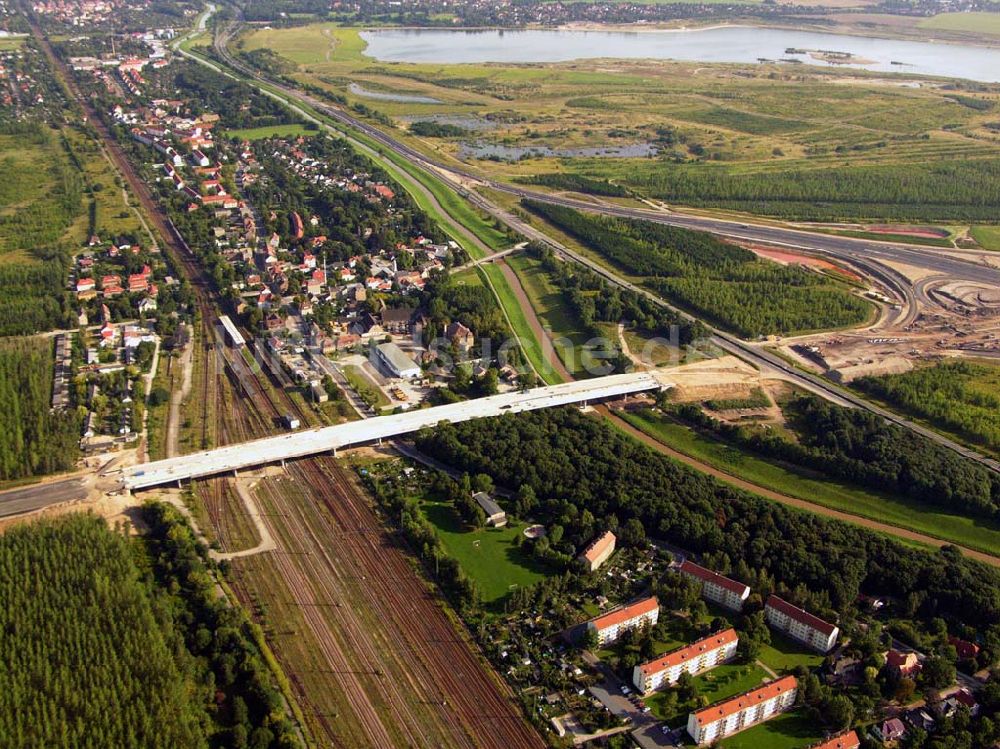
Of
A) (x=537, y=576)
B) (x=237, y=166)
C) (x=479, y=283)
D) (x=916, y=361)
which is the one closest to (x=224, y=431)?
(x=537, y=576)

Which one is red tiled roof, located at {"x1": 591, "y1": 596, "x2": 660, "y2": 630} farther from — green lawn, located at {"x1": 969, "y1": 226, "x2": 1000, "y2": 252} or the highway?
green lawn, located at {"x1": 969, "y1": 226, "x2": 1000, "y2": 252}

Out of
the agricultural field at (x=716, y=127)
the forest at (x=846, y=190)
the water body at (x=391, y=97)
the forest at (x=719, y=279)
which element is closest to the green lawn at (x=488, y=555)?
the forest at (x=719, y=279)

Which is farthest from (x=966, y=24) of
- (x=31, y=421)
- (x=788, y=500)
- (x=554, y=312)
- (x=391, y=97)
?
(x=31, y=421)

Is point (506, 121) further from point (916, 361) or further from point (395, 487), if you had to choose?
point (395, 487)

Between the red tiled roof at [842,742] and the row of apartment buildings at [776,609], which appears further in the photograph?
the row of apartment buildings at [776,609]

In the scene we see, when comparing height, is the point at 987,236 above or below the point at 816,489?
above

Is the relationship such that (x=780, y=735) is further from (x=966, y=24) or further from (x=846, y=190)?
(x=966, y=24)

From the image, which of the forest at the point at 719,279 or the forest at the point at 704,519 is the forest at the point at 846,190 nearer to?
the forest at the point at 719,279
